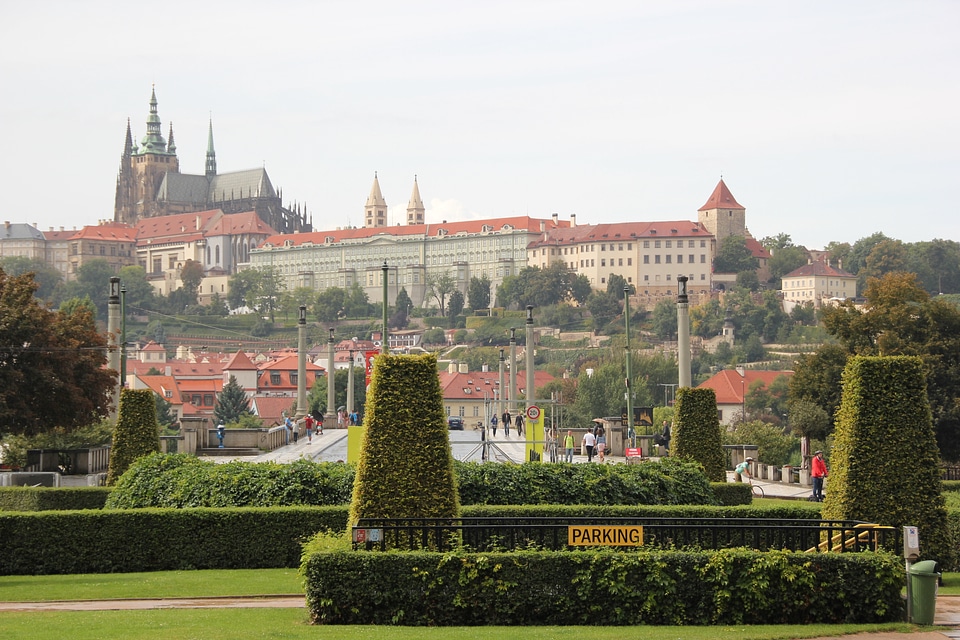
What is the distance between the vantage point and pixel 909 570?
13.2 meters

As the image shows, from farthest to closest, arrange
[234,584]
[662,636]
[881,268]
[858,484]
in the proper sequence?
1. [881,268]
2. [234,584]
3. [858,484]
4. [662,636]

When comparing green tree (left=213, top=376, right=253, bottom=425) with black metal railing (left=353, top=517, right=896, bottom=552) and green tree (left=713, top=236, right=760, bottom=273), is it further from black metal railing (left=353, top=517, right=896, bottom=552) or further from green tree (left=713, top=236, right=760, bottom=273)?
black metal railing (left=353, top=517, right=896, bottom=552)

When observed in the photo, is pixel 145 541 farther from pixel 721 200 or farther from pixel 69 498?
pixel 721 200

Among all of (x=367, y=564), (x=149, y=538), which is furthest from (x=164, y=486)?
(x=367, y=564)

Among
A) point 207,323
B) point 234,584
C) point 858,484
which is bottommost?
point 234,584

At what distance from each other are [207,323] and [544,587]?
186m

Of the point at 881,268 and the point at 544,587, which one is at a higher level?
the point at 881,268

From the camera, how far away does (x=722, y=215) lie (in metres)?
190

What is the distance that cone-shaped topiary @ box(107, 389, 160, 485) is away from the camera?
86.3ft

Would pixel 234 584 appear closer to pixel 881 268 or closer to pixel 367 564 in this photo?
pixel 367 564

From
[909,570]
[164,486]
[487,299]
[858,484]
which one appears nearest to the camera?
[909,570]

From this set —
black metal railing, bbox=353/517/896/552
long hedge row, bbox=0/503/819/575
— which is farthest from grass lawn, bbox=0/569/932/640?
long hedge row, bbox=0/503/819/575

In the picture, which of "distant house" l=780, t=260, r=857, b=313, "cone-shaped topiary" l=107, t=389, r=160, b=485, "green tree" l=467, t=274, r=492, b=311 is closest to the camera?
"cone-shaped topiary" l=107, t=389, r=160, b=485

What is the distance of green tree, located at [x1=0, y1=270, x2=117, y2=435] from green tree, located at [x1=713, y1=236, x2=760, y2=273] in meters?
150
